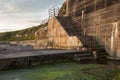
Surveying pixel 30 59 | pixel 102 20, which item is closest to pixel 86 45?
pixel 102 20

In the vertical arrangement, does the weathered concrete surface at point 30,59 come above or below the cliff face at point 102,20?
below

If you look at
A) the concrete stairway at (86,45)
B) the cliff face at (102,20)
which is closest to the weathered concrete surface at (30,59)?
the concrete stairway at (86,45)

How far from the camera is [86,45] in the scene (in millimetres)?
17734

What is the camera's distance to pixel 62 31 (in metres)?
21.9

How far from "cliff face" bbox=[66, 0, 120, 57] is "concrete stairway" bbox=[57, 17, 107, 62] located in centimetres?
43

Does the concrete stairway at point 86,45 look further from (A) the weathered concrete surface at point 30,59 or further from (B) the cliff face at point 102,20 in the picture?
(A) the weathered concrete surface at point 30,59

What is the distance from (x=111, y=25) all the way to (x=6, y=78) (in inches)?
401

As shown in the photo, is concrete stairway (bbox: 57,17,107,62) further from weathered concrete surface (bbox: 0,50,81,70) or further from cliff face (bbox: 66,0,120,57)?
weathered concrete surface (bbox: 0,50,81,70)

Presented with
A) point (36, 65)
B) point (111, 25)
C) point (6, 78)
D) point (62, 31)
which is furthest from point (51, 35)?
point (6, 78)

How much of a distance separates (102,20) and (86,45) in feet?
8.80

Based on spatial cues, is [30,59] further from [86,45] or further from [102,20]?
[102,20]

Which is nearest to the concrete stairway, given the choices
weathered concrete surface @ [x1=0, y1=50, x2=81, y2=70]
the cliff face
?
the cliff face

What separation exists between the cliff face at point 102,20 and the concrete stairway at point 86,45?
434 mm

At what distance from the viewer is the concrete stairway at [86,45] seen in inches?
593
